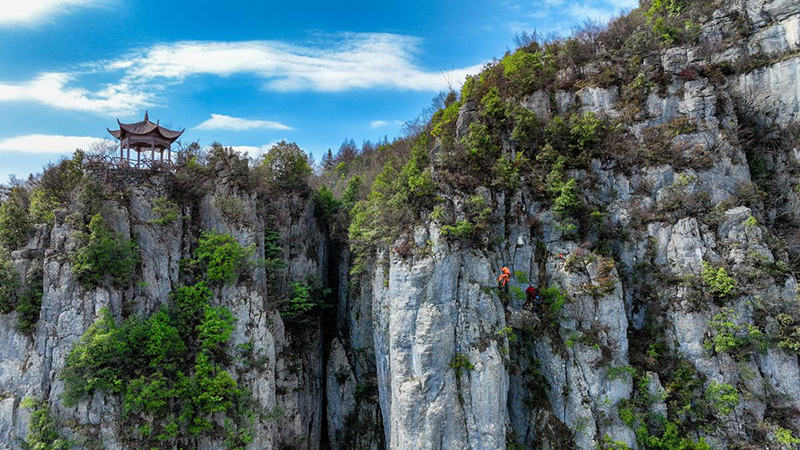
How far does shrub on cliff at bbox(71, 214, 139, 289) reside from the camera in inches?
637

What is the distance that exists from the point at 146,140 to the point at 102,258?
6878 mm

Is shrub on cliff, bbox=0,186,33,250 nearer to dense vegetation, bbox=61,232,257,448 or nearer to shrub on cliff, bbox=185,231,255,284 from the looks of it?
dense vegetation, bbox=61,232,257,448

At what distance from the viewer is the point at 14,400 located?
48.8ft

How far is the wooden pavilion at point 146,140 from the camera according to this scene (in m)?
19.4

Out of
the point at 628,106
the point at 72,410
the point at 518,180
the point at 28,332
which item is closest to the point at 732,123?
the point at 628,106

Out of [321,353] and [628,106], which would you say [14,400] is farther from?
[628,106]

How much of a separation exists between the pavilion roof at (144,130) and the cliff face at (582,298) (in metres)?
2.84

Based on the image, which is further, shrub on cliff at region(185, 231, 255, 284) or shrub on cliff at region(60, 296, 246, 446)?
shrub on cliff at region(185, 231, 255, 284)

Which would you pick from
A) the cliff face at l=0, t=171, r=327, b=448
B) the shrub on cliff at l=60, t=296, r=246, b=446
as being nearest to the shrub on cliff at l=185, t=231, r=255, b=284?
the cliff face at l=0, t=171, r=327, b=448

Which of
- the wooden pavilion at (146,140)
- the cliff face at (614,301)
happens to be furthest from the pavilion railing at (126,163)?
the cliff face at (614,301)

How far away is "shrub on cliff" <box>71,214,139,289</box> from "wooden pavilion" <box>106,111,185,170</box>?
4049mm

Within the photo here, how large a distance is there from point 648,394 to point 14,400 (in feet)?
84.3

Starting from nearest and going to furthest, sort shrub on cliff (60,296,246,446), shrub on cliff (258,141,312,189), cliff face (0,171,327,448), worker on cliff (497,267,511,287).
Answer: cliff face (0,171,327,448), shrub on cliff (60,296,246,446), worker on cliff (497,267,511,287), shrub on cliff (258,141,312,189)

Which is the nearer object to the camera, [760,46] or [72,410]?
[72,410]
